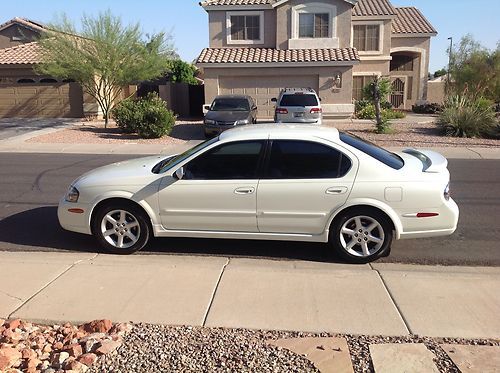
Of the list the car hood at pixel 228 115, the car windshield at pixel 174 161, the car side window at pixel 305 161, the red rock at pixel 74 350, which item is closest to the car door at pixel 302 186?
the car side window at pixel 305 161

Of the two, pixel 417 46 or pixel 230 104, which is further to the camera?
pixel 417 46

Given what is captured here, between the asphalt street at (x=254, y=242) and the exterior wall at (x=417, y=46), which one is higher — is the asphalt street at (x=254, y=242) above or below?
below

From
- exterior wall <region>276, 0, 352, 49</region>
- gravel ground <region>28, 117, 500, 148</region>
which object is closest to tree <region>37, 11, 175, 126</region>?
gravel ground <region>28, 117, 500, 148</region>

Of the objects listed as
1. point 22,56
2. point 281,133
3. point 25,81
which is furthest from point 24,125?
point 281,133

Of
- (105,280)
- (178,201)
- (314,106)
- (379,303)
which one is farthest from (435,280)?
(314,106)

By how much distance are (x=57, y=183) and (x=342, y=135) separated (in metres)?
6.69

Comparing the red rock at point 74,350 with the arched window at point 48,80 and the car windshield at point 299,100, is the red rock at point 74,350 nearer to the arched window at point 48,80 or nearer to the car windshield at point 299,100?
the car windshield at point 299,100

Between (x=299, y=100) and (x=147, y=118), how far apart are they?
5712 mm

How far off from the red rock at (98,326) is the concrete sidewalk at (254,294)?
22 cm

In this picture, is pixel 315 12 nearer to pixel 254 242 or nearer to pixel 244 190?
pixel 254 242

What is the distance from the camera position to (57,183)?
1047 cm

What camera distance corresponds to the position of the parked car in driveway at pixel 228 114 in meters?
18.0

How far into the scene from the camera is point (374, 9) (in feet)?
99.2

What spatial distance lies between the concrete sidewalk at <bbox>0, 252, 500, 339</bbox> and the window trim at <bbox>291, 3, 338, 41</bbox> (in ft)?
76.9
